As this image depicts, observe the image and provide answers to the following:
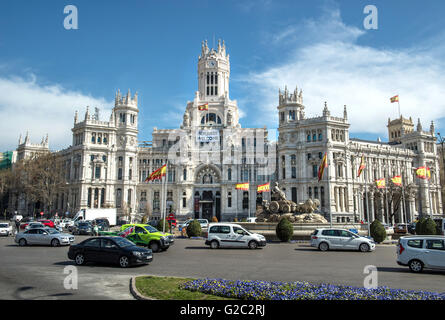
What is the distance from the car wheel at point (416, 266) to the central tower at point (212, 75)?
83.8 m

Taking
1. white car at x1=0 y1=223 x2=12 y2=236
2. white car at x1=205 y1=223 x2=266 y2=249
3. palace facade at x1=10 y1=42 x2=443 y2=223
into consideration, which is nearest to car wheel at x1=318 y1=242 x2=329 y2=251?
white car at x1=205 y1=223 x2=266 y2=249

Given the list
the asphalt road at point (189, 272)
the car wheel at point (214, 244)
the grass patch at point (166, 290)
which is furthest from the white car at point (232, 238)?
the grass patch at point (166, 290)

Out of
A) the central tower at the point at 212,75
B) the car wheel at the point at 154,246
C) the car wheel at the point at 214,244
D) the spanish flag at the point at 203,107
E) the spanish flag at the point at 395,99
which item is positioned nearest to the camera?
the car wheel at the point at 154,246

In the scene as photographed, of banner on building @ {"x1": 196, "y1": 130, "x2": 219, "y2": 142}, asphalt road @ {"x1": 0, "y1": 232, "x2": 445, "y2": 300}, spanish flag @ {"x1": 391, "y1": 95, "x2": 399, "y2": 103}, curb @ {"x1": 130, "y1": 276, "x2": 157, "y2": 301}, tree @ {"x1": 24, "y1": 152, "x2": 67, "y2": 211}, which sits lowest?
asphalt road @ {"x1": 0, "y1": 232, "x2": 445, "y2": 300}

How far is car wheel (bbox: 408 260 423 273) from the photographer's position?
17109 millimetres

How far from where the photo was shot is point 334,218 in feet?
229

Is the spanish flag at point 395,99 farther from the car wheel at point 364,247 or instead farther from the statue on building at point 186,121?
the car wheel at point 364,247

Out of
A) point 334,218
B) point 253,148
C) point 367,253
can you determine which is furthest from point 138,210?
point 367,253

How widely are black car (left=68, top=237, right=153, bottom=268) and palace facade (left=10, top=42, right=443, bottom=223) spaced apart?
58199 mm

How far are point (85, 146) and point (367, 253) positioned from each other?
69.8m

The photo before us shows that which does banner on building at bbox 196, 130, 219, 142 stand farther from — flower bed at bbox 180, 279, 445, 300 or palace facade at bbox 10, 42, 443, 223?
flower bed at bbox 180, 279, 445, 300

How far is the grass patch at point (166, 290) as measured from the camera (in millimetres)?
11016
